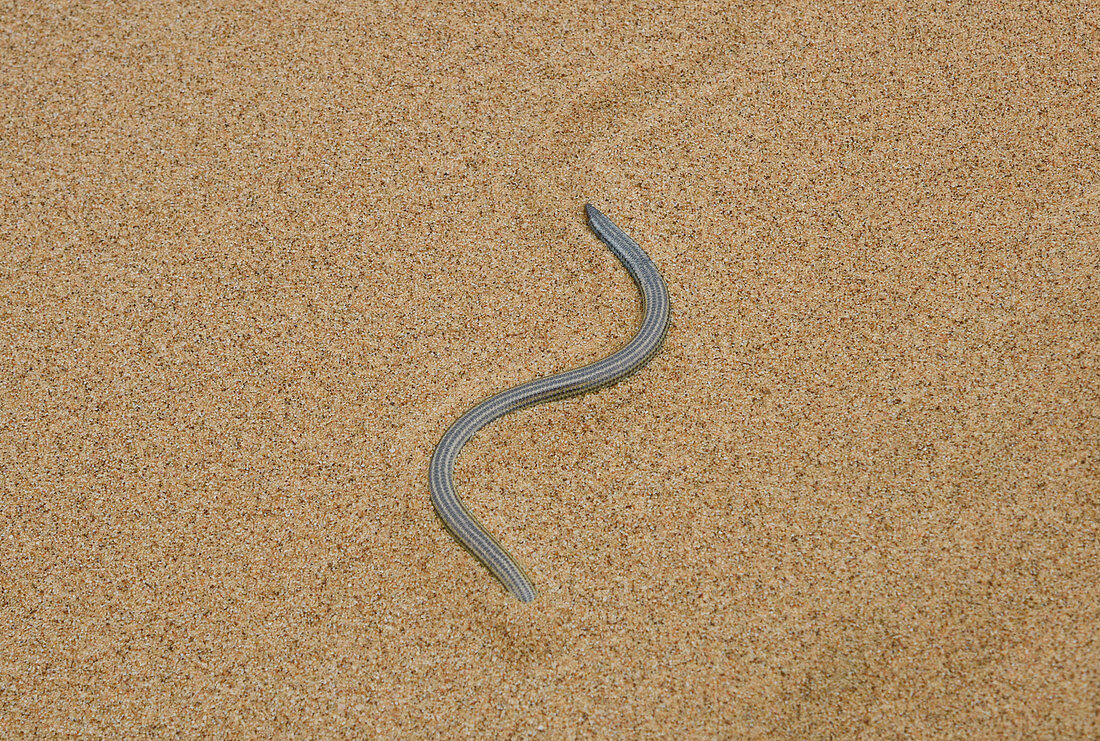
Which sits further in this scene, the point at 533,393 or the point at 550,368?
the point at 550,368

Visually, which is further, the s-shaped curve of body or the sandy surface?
the s-shaped curve of body

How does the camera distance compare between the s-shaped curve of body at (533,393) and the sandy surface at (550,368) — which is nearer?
the sandy surface at (550,368)

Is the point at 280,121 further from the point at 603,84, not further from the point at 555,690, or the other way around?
the point at 555,690

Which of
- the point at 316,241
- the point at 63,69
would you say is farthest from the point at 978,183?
the point at 63,69
